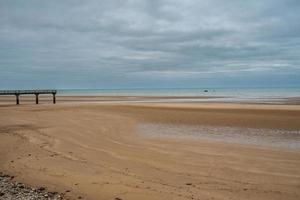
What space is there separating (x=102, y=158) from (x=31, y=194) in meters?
4.18

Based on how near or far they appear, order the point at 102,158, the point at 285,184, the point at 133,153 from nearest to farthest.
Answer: the point at 285,184 < the point at 102,158 < the point at 133,153

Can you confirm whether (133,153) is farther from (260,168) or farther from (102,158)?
(260,168)

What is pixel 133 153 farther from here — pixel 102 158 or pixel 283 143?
pixel 283 143

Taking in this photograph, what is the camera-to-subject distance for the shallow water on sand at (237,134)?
14578 millimetres

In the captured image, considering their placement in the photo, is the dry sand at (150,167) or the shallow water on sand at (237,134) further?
the shallow water on sand at (237,134)

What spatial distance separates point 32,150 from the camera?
12.6 m

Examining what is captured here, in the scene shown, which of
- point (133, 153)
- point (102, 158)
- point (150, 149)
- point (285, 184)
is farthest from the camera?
point (150, 149)

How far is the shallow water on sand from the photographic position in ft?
47.8

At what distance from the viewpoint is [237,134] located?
679 inches

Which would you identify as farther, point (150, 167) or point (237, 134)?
point (237, 134)

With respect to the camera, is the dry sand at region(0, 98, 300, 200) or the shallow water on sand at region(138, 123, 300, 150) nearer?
the dry sand at region(0, 98, 300, 200)

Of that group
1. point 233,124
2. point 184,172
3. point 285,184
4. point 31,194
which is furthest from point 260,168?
point 233,124

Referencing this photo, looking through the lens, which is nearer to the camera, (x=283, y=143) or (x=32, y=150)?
(x=32, y=150)

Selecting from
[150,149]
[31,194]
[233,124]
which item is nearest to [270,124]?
[233,124]
